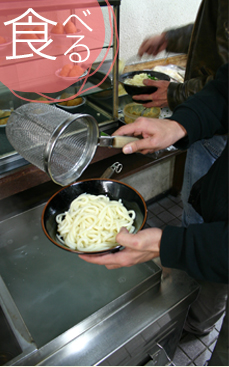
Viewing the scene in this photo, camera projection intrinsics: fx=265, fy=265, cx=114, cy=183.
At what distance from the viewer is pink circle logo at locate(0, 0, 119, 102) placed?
1681mm

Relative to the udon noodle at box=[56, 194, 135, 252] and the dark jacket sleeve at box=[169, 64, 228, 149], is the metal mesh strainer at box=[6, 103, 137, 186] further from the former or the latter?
the dark jacket sleeve at box=[169, 64, 228, 149]

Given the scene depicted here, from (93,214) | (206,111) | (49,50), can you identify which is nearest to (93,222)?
(93,214)

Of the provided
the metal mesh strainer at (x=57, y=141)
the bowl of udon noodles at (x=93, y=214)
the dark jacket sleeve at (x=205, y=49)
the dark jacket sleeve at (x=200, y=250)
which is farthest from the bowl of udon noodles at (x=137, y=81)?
the dark jacket sleeve at (x=200, y=250)

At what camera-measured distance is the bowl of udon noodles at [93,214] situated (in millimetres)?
1316

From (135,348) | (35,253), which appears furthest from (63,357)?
(35,253)

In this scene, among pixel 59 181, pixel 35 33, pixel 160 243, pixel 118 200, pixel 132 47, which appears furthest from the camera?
pixel 132 47

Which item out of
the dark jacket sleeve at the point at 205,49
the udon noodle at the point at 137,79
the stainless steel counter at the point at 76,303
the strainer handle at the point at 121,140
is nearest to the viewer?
the stainless steel counter at the point at 76,303

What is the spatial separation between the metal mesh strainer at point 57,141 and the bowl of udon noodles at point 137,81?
0.74m

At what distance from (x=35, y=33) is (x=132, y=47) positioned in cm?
147

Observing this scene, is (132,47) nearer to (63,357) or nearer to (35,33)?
(35,33)

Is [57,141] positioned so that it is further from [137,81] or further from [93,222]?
[137,81]

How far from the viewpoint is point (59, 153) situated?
1456 mm

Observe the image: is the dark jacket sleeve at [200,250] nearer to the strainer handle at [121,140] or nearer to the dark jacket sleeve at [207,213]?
the dark jacket sleeve at [207,213]

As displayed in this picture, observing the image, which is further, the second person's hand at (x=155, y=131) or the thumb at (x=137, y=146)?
the second person's hand at (x=155, y=131)
